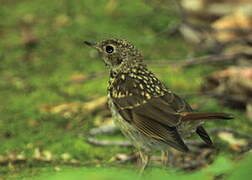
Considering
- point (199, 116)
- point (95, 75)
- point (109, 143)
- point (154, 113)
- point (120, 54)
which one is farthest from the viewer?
point (95, 75)

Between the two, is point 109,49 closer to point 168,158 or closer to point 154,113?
point 154,113

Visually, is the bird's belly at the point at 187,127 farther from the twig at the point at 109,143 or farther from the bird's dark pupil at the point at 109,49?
the twig at the point at 109,143

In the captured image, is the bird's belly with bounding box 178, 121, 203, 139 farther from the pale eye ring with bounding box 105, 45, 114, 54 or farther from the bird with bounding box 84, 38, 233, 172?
the pale eye ring with bounding box 105, 45, 114, 54

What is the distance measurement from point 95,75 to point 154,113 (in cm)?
189

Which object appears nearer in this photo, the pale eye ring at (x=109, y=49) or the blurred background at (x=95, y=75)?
the pale eye ring at (x=109, y=49)

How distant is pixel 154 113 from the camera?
369 centimetres

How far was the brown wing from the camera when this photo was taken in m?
3.55

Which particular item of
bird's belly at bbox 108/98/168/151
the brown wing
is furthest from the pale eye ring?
bird's belly at bbox 108/98/168/151

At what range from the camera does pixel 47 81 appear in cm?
640

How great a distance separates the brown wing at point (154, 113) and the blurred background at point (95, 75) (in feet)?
0.75

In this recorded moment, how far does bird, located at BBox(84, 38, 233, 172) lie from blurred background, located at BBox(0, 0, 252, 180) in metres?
0.25

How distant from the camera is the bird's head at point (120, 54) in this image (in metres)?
4.25

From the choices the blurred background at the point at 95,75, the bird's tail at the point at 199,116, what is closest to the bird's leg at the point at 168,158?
the blurred background at the point at 95,75

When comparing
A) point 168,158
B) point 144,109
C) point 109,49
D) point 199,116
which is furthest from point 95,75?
point 199,116
